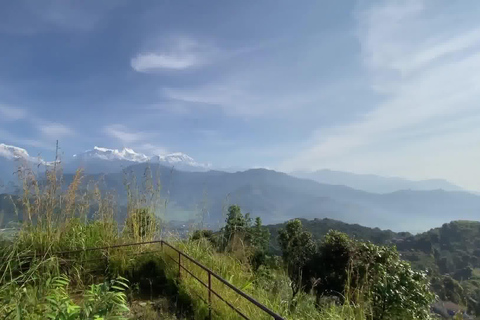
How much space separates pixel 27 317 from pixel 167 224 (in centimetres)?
328

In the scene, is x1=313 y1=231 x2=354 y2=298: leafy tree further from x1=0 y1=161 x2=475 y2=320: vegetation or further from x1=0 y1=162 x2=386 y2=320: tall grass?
x1=0 y1=162 x2=386 y2=320: tall grass

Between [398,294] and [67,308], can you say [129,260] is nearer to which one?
[67,308]

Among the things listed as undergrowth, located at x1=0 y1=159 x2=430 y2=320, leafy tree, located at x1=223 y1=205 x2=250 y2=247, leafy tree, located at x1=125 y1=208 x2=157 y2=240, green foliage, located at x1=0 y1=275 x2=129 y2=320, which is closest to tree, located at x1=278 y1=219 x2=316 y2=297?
leafy tree, located at x1=223 y1=205 x2=250 y2=247

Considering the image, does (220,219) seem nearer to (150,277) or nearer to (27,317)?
(150,277)

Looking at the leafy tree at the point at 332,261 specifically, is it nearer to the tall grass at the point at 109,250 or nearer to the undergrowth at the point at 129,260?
the tall grass at the point at 109,250

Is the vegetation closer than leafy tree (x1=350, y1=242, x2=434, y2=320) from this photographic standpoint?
Yes

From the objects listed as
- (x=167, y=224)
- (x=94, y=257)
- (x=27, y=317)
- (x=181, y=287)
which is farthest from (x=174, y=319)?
(x=167, y=224)

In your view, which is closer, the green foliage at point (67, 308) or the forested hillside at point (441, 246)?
the green foliage at point (67, 308)

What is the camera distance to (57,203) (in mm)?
4105

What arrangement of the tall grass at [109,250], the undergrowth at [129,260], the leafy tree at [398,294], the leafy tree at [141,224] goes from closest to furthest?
the undergrowth at [129,260] → the tall grass at [109,250] → the leafy tree at [141,224] → the leafy tree at [398,294]

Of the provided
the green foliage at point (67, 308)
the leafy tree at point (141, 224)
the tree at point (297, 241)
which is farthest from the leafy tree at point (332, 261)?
the green foliage at point (67, 308)

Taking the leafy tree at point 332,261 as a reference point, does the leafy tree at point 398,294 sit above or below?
above

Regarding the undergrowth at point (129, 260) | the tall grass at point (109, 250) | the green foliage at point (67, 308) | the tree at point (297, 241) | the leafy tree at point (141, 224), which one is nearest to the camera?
the green foliage at point (67, 308)

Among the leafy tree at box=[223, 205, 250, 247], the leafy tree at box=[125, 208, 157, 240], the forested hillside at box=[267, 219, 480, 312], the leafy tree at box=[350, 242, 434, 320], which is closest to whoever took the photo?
the leafy tree at box=[125, 208, 157, 240]
